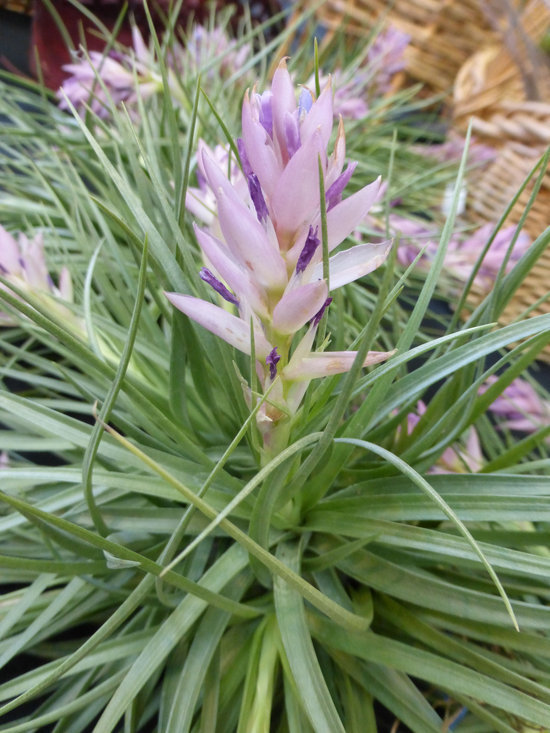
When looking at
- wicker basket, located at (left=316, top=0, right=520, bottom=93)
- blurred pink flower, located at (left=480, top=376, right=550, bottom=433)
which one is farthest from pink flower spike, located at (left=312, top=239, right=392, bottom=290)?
wicker basket, located at (left=316, top=0, right=520, bottom=93)

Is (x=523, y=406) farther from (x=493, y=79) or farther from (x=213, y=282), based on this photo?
(x=493, y=79)

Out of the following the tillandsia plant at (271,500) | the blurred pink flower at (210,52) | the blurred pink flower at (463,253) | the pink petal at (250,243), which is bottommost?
the tillandsia plant at (271,500)

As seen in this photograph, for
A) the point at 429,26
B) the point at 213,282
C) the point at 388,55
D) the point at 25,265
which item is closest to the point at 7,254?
the point at 25,265

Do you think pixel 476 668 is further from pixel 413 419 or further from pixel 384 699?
pixel 413 419

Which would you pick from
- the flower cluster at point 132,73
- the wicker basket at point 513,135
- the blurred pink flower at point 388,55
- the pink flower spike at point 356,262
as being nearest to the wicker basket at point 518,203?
the wicker basket at point 513,135

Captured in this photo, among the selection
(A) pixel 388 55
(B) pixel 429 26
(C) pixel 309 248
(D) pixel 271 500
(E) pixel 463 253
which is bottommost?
(D) pixel 271 500

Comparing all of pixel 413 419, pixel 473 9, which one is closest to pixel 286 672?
pixel 413 419

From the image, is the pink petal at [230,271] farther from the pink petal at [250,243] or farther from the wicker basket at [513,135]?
the wicker basket at [513,135]
